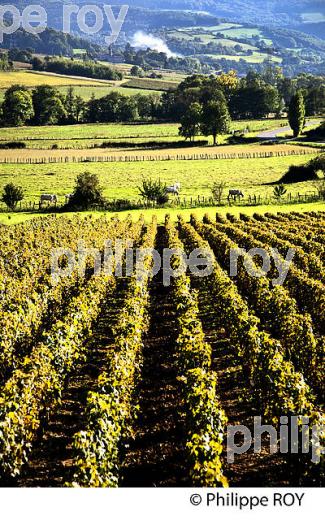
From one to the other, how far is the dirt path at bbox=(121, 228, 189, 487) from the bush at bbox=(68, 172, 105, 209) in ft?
125

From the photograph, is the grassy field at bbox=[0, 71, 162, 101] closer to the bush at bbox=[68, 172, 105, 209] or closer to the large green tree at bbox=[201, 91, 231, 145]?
the large green tree at bbox=[201, 91, 231, 145]

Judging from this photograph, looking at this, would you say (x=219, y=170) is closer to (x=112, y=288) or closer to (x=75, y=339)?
(x=112, y=288)

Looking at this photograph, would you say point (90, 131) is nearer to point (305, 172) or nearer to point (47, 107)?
point (47, 107)

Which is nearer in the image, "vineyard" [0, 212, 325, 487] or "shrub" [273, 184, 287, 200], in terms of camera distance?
"vineyard" [0, 212, 325, 487]

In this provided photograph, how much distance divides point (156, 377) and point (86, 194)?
41.7m

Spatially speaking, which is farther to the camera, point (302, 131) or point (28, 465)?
point (302, 131)

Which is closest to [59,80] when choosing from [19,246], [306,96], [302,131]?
[306,96]

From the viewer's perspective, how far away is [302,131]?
119m

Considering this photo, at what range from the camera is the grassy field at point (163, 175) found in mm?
66688

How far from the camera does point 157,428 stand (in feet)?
48.2

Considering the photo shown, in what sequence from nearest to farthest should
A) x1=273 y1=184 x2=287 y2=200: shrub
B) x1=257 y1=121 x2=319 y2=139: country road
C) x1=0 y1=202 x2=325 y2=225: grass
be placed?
1. x1=0 y1=202 x2=325 y2=225: grass
2. x1=273 y1=184 x2=287 y2=200: shrub
3. x1=257 y1=121 x2=319 y2=139: country road

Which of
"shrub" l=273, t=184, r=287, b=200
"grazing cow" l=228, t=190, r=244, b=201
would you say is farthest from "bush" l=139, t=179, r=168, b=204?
"shrub" l=273, t=184, r=287, b=200

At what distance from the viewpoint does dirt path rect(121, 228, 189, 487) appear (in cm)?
1274

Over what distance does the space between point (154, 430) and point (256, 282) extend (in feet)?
33.9
